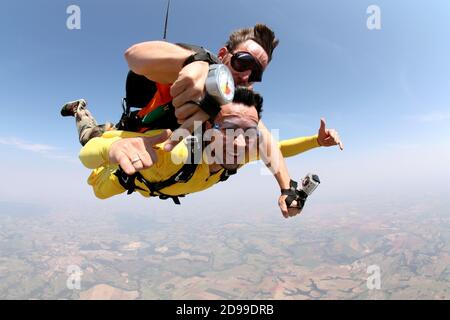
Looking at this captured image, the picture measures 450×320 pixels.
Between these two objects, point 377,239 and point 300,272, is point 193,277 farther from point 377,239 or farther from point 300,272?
point 377,239

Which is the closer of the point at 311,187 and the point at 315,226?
the point at 311,187

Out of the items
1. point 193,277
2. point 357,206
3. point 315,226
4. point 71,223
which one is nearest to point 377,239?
point 315,226

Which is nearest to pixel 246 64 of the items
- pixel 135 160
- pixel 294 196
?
pixel 294 196

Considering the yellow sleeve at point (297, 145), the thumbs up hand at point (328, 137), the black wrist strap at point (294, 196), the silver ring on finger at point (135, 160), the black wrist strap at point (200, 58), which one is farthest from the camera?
the yellow sleeve at point (297, 145)

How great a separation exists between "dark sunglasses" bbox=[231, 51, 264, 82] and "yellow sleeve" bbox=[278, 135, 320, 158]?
1142 millimetres

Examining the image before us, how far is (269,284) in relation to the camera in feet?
231

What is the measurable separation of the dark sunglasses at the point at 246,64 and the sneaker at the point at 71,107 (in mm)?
2632

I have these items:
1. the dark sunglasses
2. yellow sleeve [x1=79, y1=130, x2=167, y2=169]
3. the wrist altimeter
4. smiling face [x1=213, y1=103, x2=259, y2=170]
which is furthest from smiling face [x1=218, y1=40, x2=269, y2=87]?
the wrist altimeter

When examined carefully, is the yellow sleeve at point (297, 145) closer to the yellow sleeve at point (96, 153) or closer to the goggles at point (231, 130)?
the goggles at point (231, 130)

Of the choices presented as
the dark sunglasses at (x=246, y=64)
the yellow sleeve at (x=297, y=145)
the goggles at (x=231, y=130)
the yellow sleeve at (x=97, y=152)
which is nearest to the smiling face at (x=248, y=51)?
the dark sunglasses at (x=246, y=64)

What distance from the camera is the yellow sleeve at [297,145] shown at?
3.01 metres

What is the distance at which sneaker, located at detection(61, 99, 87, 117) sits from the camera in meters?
3.74

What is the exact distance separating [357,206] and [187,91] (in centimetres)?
21331

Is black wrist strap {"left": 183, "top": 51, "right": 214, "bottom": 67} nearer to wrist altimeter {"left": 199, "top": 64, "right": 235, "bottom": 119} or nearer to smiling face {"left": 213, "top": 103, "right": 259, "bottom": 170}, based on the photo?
wrist altimeter {"left": 199, "top": 64, "right": 235, "bottom": 119}
